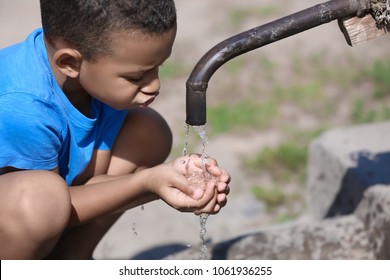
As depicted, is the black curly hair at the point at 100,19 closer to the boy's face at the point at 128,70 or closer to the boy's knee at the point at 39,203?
the boy's face at the point at 128,70

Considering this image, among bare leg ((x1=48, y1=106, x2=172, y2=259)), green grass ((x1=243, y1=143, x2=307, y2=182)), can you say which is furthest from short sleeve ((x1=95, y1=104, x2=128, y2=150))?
green grass ((x1=243, y1=143, x2=307, y2=182))

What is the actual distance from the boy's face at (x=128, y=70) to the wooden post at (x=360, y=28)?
19.8 inches

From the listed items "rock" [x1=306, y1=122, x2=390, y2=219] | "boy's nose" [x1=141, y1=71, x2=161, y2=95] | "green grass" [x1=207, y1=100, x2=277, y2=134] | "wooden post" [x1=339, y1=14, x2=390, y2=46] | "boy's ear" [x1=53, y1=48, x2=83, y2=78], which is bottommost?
"rock" [x1=306, y1=122, x2=390, y2=219]

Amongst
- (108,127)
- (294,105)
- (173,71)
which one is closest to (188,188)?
(108,127)

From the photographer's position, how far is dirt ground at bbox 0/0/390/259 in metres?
3.50

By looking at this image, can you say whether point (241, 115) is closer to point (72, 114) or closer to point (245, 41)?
point (72, 114)

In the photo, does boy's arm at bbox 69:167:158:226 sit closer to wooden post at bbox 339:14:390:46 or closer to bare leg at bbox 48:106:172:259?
bare leg at bbox 48:106:172:259

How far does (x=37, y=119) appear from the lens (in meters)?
2.28

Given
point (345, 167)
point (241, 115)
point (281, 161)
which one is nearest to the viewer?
point (345, 167)

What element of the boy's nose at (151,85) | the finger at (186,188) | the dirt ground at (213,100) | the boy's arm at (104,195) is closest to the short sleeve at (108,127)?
the boy's arm at (104,195)

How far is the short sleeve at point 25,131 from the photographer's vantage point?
7.43ft

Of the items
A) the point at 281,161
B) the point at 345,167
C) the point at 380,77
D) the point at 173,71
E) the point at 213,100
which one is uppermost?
the point at 173,71

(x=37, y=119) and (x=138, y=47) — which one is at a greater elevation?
(x=138, y=47)

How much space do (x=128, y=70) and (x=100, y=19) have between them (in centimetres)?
16
